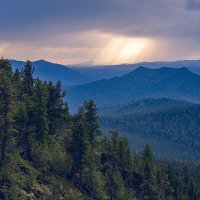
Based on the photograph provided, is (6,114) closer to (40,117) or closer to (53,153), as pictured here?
(40,117)

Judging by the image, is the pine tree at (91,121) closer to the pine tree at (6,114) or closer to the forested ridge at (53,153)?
the forested ridge at (53,153)

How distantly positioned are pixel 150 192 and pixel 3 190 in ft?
145

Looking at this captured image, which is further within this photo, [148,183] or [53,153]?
[148,183]

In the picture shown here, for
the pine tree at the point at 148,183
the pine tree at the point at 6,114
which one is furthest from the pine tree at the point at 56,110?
the pine tree at the point at 6,114

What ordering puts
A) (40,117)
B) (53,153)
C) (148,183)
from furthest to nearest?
(148,183) < (53,153) < (40,117)

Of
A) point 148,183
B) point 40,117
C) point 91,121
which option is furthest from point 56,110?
Answer: point 148,183

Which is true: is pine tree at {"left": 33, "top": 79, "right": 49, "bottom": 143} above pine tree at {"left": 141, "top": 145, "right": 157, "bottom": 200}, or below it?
above

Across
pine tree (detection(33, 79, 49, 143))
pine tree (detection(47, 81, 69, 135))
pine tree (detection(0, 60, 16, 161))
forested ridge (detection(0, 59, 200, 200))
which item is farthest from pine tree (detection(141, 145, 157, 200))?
pine tree (detection(0, 60, 16, 161))

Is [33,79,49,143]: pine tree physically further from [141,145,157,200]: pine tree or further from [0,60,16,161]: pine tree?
[141,145,157,200]: pine tree

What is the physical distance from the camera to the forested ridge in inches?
2313

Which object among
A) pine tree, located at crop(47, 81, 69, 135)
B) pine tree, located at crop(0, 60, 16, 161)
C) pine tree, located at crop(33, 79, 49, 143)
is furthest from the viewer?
pine tree, located at crop(47, 81, 69, 135)

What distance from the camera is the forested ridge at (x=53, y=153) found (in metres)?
58.8

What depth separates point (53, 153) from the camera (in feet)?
245

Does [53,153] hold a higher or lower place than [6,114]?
lower
